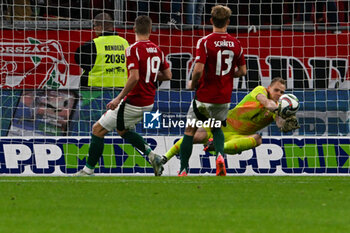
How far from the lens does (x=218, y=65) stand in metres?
10.3

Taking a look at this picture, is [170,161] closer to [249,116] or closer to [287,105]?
[249,116]

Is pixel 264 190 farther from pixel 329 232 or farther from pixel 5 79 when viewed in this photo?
pixel 5 79

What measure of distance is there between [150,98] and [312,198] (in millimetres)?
3524

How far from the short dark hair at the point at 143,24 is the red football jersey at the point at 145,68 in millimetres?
122

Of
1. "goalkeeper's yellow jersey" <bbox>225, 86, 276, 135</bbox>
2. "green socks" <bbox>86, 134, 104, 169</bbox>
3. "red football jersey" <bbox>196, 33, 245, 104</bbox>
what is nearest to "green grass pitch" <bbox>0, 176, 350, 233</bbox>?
"green socks" <bbox>86, 134, 104, 169</bbox>

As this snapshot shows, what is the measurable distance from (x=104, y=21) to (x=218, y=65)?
11.2ft

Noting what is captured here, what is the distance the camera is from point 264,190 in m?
8.15

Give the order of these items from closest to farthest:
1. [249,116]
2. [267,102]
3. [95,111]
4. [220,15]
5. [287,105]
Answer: [220,15] < [287,105] < [267,102] < [249,116] < [95,111]

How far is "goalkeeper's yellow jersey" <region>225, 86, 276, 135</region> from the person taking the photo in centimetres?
1204

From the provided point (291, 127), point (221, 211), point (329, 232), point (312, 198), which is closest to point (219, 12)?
point (291, 127)

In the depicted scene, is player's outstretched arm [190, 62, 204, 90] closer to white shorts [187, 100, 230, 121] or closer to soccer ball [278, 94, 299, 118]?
white shorts [187, 100, 230, 121]

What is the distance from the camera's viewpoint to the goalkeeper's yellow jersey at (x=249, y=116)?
12.0 metres

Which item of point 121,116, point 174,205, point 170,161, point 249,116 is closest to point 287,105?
point 249,116

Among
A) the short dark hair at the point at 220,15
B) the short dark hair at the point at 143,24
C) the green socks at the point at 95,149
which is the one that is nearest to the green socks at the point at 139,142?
the green socks at the point at 95,149
